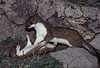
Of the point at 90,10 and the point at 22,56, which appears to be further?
the point at 90,10

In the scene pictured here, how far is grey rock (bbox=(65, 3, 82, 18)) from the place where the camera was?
5984mm

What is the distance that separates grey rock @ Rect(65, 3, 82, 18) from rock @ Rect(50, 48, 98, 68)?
115 centimetres

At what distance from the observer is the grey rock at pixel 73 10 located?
19.6 ft

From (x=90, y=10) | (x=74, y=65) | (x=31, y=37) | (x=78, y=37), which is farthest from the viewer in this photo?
(x=31, y=37)

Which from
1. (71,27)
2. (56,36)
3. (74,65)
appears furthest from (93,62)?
(71,27)

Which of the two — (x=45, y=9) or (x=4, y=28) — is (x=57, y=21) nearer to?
(x=45, y=9)

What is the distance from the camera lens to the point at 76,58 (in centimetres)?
503

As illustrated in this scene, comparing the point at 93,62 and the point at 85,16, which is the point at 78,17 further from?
the point at 93,62

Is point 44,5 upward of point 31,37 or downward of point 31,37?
upward

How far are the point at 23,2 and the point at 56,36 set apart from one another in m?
1.37

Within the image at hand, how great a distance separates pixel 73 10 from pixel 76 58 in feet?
5.29

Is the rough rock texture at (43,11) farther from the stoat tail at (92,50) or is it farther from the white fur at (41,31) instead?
the stoat tail at (92,50)

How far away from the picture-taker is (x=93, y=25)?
6.09 meters

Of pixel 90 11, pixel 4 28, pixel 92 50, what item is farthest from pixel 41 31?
pixel 90 11
